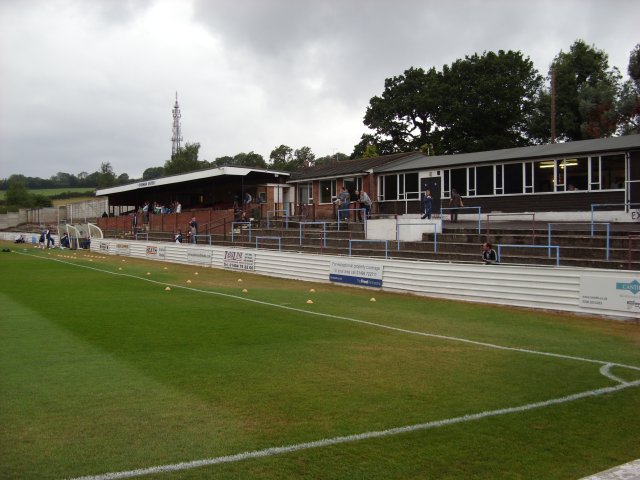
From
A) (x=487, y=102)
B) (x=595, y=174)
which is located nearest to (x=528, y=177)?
(x=595, y=174)

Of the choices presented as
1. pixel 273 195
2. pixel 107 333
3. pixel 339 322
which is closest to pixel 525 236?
pixel 339 322

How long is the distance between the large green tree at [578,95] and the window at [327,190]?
74.7 ft

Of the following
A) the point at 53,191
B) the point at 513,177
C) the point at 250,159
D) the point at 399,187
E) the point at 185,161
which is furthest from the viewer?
the point at 53,191

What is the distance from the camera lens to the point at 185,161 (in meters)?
101

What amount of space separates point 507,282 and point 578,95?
41.6 m

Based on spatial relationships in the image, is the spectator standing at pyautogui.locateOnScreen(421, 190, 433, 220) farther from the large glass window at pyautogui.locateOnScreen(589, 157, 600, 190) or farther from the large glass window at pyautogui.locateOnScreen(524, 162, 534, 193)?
the large glass window at pyautogui.locateOnScreen(589, 157, 600, 190)

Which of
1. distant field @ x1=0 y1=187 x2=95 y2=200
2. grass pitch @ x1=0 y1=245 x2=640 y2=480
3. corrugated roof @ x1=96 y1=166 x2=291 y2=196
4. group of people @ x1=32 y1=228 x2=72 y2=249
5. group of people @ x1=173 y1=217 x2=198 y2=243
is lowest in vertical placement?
grass pitch @ x1=0 y1=245 x2=640 y2=480

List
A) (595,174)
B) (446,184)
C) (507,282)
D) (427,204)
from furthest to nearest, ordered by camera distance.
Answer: (446,184)
(427,204)
(595,174)
(507,282)

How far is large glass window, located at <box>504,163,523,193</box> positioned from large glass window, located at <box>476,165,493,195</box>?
2.79ft

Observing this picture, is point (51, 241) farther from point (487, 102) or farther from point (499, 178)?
point (487, 102)

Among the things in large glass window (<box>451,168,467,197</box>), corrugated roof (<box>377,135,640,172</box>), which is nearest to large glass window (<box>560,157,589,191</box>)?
corrugated roof (<box>377,135,640,172</box>)

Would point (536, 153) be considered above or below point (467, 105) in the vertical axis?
below

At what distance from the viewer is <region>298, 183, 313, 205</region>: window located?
40.2 m

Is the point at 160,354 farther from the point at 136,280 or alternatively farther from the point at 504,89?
the point at 504,89
